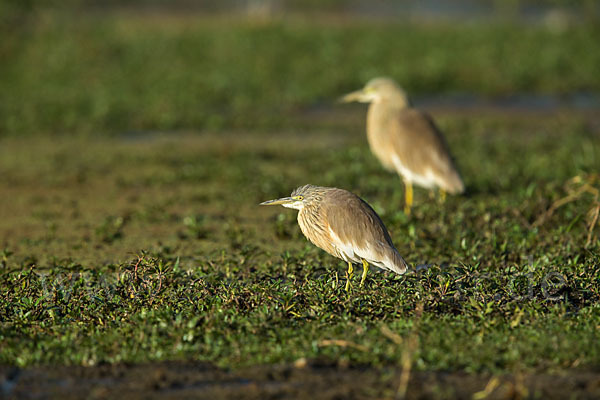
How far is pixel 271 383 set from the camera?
404 cm

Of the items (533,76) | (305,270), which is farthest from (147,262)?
(533,76)

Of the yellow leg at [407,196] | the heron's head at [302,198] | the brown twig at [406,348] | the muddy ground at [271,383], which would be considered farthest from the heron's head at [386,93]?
the muddy ground at [271,383]

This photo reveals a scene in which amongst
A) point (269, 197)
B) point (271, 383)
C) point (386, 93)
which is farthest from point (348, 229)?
point (386, 93)

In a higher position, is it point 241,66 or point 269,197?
point 241,66

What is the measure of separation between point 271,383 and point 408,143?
441 cm

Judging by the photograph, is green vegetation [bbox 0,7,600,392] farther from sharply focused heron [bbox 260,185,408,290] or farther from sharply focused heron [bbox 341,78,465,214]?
sharply focused heron [bbox 341,78,465,214]

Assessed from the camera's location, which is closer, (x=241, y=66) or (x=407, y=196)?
(x=407, y=196)

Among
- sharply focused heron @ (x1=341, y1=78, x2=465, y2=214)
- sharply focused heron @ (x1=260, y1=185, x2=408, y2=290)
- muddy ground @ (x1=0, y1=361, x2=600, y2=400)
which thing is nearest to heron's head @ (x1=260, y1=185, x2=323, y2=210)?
sharply focused heron @ (x1=260, y1=185, x2=408, y2=290)

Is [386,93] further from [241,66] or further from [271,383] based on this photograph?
[241,66]

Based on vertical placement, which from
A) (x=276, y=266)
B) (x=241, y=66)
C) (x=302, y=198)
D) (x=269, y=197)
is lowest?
(x=276, y=266)

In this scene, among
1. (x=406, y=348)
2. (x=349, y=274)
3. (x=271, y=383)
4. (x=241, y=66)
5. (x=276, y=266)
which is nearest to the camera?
(x=271, y=383)

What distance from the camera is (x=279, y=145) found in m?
11.5

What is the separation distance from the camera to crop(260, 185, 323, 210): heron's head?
5.62 meters

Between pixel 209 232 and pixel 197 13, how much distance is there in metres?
22.4
